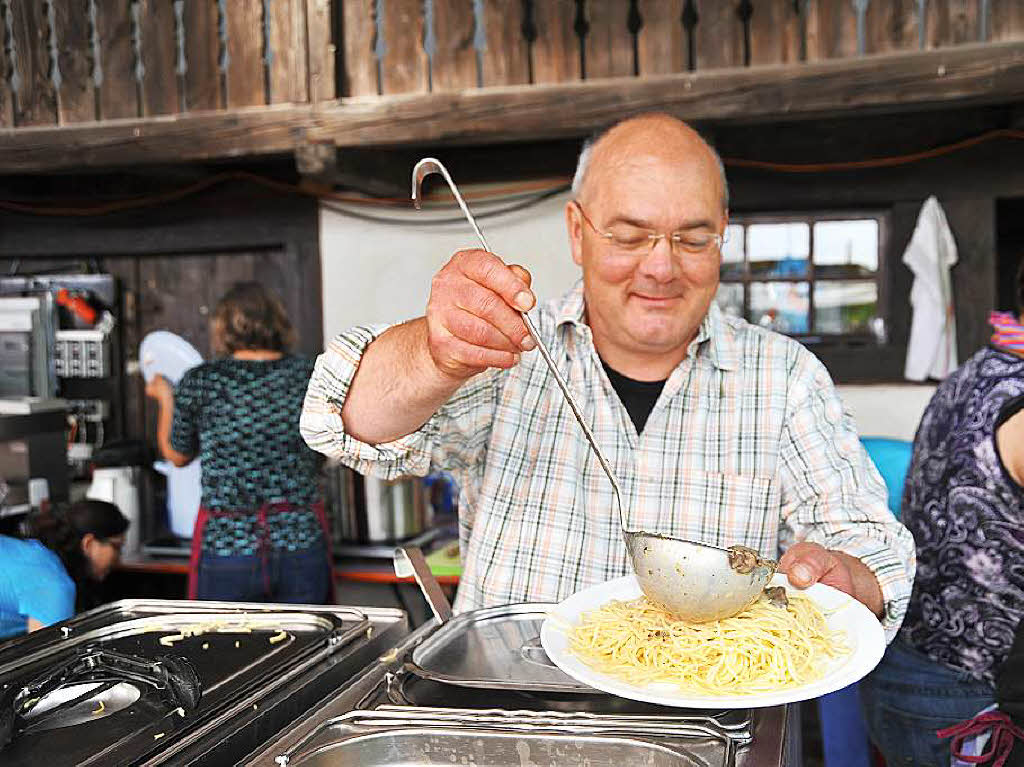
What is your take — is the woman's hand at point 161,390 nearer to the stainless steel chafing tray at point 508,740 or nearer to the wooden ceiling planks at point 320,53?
the wooden ceiling planks at point 320,53

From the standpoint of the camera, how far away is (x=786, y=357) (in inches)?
72.4

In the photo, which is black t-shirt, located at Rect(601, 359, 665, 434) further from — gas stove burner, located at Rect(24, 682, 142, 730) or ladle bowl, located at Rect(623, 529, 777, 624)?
gas stove burner, located at Rect(24, 682, 142, 730)

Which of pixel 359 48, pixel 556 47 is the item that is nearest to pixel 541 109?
pixel 556 47

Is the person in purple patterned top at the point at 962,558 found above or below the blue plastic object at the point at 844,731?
above

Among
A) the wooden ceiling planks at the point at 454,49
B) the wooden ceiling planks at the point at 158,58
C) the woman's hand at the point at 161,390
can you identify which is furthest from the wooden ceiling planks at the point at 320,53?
the woman's hand at the point at 161,390

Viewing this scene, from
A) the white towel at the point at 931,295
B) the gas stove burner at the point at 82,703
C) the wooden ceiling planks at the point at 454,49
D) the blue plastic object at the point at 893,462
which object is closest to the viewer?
the gas stove burner at the point at 82,703

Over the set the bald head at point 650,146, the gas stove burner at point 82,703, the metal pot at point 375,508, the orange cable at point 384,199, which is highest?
the orange cable at point 384,199

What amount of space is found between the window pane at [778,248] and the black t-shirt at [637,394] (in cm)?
310

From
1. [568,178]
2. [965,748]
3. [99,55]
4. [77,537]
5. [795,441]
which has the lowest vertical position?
[965,748]

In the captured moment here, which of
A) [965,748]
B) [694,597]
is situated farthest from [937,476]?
[694,597]

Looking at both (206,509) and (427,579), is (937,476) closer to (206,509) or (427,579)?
(427,579)

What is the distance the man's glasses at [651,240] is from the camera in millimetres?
1726

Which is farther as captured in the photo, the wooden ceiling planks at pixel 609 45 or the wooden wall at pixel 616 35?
the wooden ceiling planks at pixel 609 45

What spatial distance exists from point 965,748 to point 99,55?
4741 millimetres
